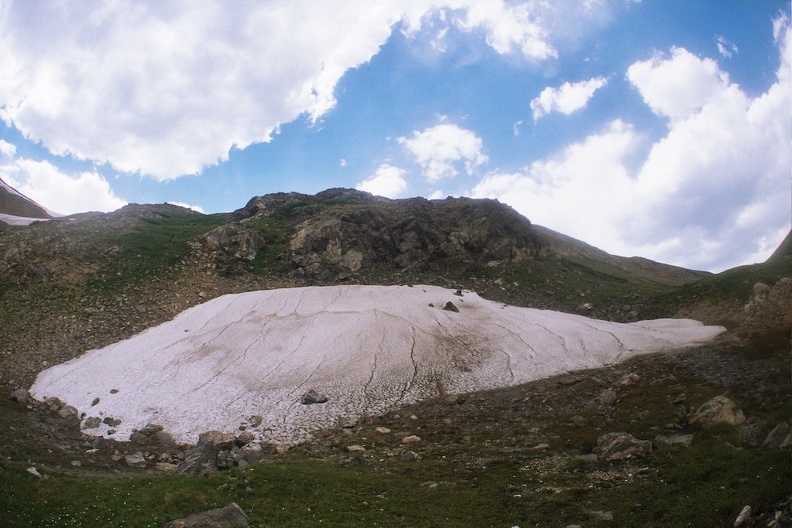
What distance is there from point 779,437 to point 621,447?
7.03 metres

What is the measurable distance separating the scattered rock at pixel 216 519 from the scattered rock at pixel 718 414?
2468 cm

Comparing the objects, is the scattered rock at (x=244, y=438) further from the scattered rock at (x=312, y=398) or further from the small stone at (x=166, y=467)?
the scattered rock at (x=312, y=398)

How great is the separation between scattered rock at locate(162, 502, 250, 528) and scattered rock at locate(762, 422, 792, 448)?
75.0 feet

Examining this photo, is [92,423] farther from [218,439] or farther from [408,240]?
[408,240]

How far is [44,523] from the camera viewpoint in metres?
17.9

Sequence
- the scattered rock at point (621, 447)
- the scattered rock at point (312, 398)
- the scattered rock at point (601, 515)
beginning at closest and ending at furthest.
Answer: the scattered rock at point (601, 515) → the scattered rock at point (621, 447) → the scattered rock at point (312, 398)

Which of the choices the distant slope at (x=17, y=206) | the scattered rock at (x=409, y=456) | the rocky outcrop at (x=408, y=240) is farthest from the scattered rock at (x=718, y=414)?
the distant slope at (x=17, y=206)

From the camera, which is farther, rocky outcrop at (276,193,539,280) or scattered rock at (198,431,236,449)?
rocky outcrop at (276,193,539,280)

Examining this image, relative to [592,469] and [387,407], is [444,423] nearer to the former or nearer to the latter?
[387,407]

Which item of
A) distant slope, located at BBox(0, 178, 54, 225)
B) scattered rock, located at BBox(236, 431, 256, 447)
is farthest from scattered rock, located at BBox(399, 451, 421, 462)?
distant slope, located at BBox(0, 178, 54, 225)

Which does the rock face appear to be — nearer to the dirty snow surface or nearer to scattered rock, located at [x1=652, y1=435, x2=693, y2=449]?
the dirty snow surface

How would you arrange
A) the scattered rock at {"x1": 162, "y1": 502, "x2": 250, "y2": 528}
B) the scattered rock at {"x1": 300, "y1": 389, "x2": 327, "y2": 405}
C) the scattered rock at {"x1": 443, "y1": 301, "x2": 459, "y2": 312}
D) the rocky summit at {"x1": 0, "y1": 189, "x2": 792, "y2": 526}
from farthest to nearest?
1. the scattered rock at {"x1": 443, "y1": 301, "x2": 459, "y2": 312}
2. the scattered rock at {"x1": 300, "y1": 389, "x2": 327, "y2": 405}
3. the rocky summit at {"x1": 0, "y1": 189, "x2": 792, "y2": 526}
4. the scattered rock at {"x1": 162, "y1": 502, "x2": 250, "y2": 528}

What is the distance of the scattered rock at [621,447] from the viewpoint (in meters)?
23.7

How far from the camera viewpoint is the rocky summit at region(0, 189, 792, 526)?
782 inches
